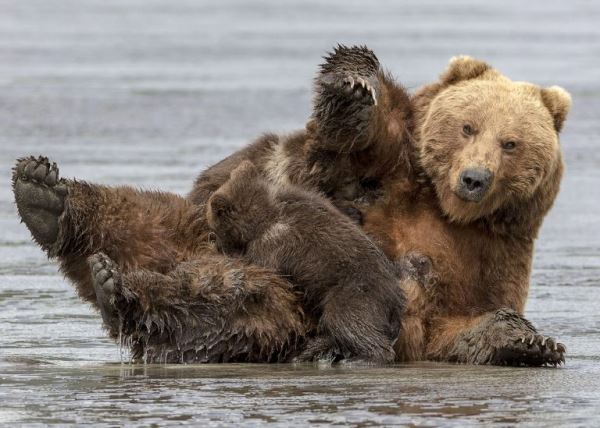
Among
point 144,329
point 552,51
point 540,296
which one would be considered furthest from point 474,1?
point 144,329

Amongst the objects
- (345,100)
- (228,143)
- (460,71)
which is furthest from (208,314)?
(228,143)

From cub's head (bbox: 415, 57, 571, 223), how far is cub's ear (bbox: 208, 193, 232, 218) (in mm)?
1027

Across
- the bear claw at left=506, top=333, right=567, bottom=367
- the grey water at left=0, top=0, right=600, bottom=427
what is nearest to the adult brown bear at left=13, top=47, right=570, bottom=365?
the bear claw at left=506, top=333, right=567, bottom=367

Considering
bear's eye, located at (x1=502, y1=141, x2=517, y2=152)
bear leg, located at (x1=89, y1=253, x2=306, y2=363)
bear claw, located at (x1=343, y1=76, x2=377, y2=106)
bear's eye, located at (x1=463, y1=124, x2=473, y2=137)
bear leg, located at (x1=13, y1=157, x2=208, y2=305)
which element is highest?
bear claw, located at (x1=343, y1=76, x2=377, y2=106)

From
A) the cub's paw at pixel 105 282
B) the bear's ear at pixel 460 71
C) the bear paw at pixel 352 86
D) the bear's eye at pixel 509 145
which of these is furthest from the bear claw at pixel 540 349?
the cub's paw at pixel 105 282

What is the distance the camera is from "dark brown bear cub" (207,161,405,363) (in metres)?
6.16

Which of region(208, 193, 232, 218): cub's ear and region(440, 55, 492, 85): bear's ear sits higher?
region(440, 55, 492, 85): bear's ear

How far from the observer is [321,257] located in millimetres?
6270

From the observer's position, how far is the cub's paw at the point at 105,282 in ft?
19.4

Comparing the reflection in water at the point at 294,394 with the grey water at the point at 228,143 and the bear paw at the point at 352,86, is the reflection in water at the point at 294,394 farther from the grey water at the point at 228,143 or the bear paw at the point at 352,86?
the bear paw at the point at 352,86

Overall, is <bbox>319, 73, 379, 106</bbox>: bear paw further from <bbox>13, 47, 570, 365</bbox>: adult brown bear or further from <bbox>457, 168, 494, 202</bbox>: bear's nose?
<bbox>457, 168, 494, 202</bbox>: bear's nose

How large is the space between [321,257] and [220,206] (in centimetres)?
52

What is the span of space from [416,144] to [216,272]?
4.36 ft

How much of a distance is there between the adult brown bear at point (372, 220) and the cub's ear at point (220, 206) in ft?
0.61
